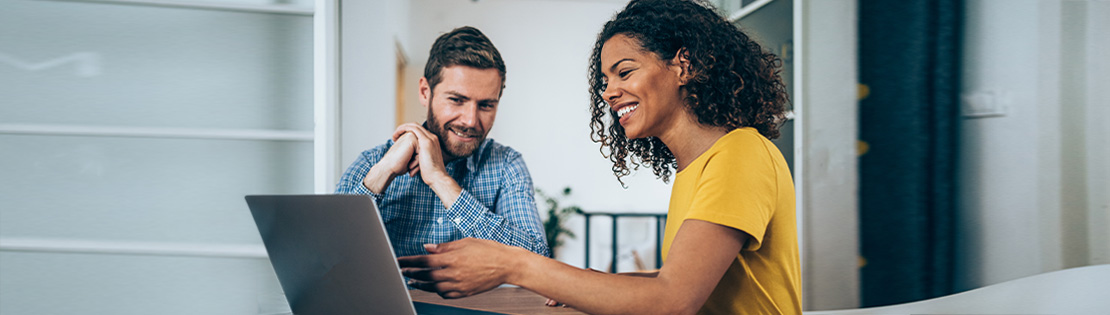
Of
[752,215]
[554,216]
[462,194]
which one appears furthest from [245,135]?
[554,216]

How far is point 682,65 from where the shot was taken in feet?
3.66

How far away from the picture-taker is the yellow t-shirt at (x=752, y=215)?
84 centimetres

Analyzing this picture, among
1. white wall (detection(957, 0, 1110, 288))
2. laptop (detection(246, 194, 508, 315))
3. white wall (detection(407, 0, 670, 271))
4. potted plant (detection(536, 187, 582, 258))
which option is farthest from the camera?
potted plant (detection(536, 187, 582, 258))

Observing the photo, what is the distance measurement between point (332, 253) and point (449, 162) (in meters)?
0.92

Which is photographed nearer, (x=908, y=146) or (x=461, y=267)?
(x=461, y=267)

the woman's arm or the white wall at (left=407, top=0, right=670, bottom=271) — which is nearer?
the woman's arm

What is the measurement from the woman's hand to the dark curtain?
1.46m

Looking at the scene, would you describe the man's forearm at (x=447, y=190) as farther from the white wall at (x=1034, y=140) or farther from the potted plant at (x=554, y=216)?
the potted plant at (x=554, y=216)

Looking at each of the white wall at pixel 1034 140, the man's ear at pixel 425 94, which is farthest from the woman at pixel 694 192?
the white wall at pixel 1034 140

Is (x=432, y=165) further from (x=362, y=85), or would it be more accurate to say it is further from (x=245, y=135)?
(x=245, y=135)

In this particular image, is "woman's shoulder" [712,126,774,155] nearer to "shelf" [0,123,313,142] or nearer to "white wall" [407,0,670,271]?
"white wall" [407,0,670,271]

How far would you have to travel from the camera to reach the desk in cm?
114

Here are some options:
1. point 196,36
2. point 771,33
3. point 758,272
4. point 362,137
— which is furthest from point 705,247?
point 196,36

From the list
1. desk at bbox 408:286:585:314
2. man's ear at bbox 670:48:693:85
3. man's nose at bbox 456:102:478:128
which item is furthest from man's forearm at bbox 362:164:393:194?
man's ear at bbox 670:48:693:85
